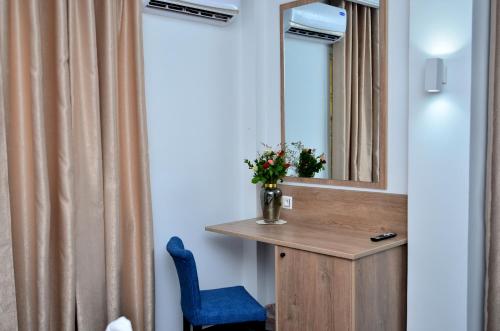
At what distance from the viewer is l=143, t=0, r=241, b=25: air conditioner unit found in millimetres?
2891

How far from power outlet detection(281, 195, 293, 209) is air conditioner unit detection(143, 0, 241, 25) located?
1.19 meters

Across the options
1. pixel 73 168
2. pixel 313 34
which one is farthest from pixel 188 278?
pixel 313 34

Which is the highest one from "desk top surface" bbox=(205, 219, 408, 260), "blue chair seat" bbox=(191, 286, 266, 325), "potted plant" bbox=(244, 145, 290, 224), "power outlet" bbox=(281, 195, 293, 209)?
"potted plant" bbox=(244, 145, 290, 224)

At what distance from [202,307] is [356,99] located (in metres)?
1.38

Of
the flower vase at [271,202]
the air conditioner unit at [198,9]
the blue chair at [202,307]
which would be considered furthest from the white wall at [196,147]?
the blue chair at [202,307]

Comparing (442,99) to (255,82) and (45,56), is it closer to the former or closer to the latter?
(255,82)

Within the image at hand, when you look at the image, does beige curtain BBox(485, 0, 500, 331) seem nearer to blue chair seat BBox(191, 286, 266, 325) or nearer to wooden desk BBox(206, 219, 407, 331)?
wooden desk BBox(206, 219, 407, 331)

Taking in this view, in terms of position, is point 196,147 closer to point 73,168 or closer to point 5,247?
point 73,168

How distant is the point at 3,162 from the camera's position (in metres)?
Answer: 2.25

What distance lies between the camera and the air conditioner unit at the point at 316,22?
2842 millimetres

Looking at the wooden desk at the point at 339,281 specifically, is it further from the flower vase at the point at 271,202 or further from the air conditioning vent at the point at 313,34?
the air conditioning vent at the point at 313,34

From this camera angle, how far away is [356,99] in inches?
108

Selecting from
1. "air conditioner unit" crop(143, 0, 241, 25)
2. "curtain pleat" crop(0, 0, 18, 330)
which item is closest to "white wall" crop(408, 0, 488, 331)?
"air conditioner unit" crop(143, 0, 241, 25)

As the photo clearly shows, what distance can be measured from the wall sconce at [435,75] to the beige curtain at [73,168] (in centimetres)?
147
